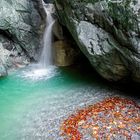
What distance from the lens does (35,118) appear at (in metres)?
10.7

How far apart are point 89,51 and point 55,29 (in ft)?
20.9

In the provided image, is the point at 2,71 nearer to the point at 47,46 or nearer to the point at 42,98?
the point at 47,46

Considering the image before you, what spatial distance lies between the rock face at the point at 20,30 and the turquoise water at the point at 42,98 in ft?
4.59

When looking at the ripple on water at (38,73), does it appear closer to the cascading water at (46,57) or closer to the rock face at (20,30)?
the cascading water at (46,57)

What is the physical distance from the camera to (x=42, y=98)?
12.5 meters

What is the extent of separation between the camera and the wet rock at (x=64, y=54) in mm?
17422

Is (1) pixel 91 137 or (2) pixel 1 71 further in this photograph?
(2) pixel 1 71

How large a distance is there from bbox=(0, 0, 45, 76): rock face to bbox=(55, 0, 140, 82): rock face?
5044mm

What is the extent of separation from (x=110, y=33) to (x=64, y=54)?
6.37 m

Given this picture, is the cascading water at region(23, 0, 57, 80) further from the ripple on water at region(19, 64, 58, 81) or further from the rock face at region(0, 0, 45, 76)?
the rock face at region(0, 0, 45, 76)

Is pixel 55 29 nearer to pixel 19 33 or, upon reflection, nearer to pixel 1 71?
pixel 19 33

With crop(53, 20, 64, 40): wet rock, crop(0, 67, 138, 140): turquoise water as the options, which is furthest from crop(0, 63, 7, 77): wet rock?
crop(53, 20, 64, 40): wet rock

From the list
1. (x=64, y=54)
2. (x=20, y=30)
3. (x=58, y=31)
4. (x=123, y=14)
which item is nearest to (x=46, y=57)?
(x=64, y=54)

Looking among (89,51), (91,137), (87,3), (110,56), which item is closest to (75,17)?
(87,3)
